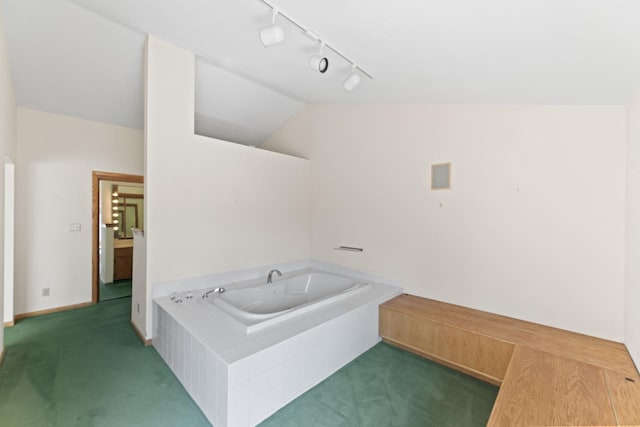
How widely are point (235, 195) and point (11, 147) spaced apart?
218 centimetres

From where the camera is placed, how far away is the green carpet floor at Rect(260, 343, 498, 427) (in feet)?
5.47

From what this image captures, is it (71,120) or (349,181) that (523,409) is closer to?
(349,181)

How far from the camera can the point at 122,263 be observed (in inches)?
184

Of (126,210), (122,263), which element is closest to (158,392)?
(122,263)

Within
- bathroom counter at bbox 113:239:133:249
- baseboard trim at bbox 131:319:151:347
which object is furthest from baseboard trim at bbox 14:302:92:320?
bathroom counter at bbox 113:239:133:249

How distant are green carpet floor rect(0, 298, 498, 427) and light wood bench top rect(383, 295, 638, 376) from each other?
1.26ft

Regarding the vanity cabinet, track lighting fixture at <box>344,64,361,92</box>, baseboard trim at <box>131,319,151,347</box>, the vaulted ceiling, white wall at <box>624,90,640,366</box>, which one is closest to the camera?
the vaulted ceiling

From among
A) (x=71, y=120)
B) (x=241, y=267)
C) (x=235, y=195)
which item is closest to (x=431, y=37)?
(x=235, y=195)

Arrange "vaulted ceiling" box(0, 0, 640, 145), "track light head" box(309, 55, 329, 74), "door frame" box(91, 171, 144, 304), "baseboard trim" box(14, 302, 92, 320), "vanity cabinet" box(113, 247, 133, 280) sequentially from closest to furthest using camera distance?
"vaulted ceiling" box(0, 0, 640, 145) → "track light head" box(309, 55, 329, 74) → "baseboard trim" box(14, 302, 92, 320) → "door frame" box(91, 171, 144, 304) → "vanity cabinet" box(113, 247, 133, 280)

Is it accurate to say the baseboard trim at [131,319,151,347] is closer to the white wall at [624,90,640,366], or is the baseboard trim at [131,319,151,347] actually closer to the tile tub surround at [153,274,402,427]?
the tile tub surround at [153,274,402,427]

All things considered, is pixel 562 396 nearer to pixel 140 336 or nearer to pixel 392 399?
pixel 392 399

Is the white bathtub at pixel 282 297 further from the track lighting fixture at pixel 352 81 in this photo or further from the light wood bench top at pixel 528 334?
the track lighting fixture at pixel 352 81

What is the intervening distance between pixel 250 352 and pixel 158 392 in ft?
2.79

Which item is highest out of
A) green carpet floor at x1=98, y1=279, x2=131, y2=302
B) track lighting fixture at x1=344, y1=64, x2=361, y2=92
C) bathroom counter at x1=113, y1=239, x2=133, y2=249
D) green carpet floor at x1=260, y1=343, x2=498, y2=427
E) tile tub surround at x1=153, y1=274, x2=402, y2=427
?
track lighting fixture at x1=344, y1=64, x2=361, y2=92
